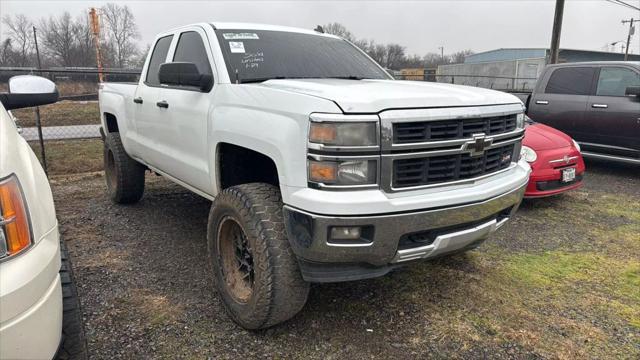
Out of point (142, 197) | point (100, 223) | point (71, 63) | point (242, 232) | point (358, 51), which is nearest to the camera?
point (242, 232)

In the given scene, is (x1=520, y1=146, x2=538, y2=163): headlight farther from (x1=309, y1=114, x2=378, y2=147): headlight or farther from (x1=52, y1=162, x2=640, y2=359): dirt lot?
(x1=309, y1=114, x2=378, y2=147): headlight

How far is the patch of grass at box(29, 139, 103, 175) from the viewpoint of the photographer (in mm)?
7605

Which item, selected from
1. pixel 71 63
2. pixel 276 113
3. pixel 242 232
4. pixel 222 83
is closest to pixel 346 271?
pixel 242 232

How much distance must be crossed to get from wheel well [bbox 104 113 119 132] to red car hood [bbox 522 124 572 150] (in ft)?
16.0

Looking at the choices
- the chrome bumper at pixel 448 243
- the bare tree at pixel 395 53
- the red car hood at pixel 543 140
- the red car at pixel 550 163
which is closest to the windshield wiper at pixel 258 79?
the chrome bumper at pixel 448 243

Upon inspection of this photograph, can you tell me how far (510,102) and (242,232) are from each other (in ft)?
6.29

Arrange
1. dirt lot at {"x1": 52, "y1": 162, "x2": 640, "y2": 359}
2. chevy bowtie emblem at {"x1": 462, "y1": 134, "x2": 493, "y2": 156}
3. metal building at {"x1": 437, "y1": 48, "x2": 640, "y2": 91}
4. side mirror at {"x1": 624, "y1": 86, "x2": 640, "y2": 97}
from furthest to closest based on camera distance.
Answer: metal building at {"x1": 437, "y1": 48, "x2": 640, "y2": 91}
side mirror at {"x1": 624, "y1": 86, "x2": 640, "y2": 97}
dirt lot at {"x1": 52, "y1": 162, "x2": 640, "y2": 359}
chevy bowtie emblem at {"x1": 462, "y1": 134, "x2": 493, "y2": 156}

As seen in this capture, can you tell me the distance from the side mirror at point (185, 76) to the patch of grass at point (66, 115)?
36.7ft

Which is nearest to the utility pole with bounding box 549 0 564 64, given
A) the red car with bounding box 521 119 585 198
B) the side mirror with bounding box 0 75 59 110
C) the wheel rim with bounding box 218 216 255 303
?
the red car with bounding box 521 119 585 198

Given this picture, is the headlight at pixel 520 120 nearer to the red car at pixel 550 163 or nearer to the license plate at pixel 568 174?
the red car at pixel 550 163

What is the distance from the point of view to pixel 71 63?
2914 cm

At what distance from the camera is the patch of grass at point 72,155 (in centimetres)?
761

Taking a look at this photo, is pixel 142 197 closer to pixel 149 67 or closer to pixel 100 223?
pixel 100 223

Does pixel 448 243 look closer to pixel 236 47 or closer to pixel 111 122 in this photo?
pixel 236 47
